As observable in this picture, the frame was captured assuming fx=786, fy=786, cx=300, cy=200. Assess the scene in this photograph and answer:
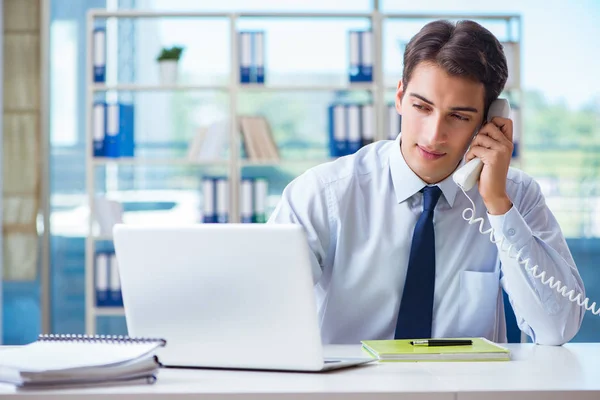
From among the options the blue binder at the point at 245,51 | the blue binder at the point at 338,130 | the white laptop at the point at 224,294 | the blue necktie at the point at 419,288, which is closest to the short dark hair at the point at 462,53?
the blue necktie at the point at 419,288

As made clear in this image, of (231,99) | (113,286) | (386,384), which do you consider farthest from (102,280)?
(386,384)

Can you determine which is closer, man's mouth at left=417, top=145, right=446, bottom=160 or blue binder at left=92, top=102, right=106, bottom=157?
man's mouth at left=417, top=145, right=446, bottom=160

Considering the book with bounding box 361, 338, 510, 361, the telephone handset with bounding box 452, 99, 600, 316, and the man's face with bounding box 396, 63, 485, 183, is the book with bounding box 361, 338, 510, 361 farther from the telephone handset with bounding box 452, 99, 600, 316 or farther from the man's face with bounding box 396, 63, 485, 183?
the man's face with bounding box 396, 63, 485, 183

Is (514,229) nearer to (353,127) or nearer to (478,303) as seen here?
(478,303)

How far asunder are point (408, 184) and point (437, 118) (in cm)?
21

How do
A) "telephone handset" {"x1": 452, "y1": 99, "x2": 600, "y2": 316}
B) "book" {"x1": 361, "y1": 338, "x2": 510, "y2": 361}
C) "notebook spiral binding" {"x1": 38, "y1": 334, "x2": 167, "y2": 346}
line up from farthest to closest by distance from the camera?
"telephone handset" {"x1": 452, "y1": 99, "x2": 600, "y2": 316} → "book" {"x1": 361, "y1": 338, "x2": 510, "y2": 361} → "notebook spiral binding" {"x1": 38, "y1": 334, "x2": 167, "y2": 346}

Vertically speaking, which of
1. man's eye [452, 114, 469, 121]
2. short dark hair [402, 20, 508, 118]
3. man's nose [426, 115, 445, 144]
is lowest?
man's nose [426, 115, 445, 144]

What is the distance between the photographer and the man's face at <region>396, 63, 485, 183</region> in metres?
1.79

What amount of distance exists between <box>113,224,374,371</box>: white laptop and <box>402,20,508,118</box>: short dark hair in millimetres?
785

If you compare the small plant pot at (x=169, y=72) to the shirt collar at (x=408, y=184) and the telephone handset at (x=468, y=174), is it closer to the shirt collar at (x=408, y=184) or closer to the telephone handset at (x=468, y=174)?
the shirt collar at (x=408, y=184)

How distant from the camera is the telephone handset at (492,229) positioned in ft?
5.58

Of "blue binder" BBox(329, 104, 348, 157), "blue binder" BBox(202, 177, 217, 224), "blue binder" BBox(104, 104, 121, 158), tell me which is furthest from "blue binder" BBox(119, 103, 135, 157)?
"blue binder" BBox(329, 104, 348, 157)

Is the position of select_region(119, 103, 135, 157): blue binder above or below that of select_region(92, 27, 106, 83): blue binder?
below

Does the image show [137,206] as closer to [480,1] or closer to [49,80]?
[49,80]
